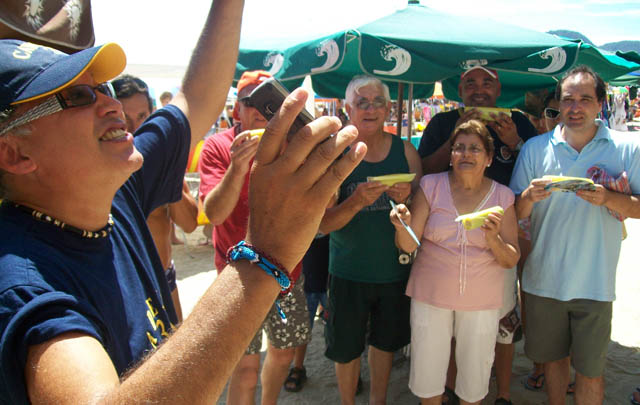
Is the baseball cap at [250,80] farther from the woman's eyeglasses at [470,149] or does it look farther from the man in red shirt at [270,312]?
the woman's eyeglasses at [470,149]

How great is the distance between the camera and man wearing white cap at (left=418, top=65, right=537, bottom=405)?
3.09m

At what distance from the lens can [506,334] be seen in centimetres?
309

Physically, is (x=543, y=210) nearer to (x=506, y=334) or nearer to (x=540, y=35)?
(x=506, y=334)

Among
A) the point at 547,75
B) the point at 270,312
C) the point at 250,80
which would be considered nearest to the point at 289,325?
the point at 270,312

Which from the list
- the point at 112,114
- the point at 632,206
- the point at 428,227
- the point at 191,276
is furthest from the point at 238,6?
the point at 191,276

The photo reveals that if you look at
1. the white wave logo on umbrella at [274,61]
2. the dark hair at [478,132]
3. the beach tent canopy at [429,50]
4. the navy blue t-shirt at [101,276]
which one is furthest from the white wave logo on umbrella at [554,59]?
the navy blue t-shirt at [101,276]

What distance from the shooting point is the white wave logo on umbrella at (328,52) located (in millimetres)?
3074

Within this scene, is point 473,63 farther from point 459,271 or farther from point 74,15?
point 74,15

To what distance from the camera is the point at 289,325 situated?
2.79 meters

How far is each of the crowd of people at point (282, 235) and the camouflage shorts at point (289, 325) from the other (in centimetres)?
1

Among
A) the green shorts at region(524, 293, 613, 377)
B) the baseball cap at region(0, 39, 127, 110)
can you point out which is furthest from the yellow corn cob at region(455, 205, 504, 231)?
the baseball cap at region(0, 39, 127, 110)

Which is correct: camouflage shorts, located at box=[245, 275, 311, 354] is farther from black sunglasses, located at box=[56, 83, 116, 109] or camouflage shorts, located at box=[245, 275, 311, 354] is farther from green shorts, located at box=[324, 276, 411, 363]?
black sunglasses, located at box=[56, 83, 116, 109]

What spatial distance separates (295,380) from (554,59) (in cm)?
334

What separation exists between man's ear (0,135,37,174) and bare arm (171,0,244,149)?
685 millimetres
